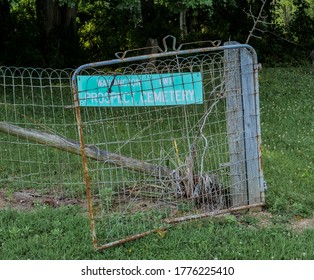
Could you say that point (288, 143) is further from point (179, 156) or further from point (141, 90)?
point (141, 90)

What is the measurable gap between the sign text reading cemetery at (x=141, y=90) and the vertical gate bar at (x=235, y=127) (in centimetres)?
37

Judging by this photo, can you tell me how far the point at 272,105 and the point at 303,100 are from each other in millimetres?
852

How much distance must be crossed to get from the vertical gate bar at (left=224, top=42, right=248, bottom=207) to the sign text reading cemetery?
1.20ft

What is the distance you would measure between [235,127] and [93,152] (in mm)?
1393

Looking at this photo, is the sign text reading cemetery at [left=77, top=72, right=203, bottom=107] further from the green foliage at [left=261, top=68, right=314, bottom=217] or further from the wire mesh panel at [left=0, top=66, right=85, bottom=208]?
the green foliage at [left=261, top=68, right=314, bottom=217]

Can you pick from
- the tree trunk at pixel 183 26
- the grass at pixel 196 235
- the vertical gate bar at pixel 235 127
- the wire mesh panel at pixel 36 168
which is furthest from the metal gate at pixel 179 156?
the tree trunk at pixel 183 26

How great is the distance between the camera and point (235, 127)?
189 inches

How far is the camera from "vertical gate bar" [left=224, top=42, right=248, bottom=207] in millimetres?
4723

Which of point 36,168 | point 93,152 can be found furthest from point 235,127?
point 36,168

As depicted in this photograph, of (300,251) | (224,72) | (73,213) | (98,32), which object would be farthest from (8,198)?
(98,32)

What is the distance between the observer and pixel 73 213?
16.0 ft

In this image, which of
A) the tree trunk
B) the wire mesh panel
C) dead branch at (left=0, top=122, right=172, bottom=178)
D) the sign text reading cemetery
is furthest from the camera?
the tree trunk

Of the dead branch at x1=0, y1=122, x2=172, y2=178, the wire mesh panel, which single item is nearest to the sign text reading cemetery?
the wire mesh panel

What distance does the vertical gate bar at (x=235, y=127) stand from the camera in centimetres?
472
